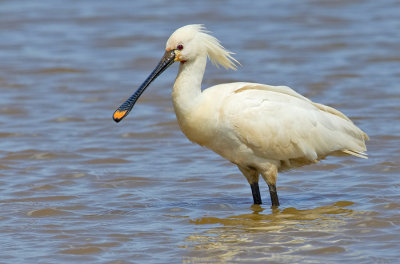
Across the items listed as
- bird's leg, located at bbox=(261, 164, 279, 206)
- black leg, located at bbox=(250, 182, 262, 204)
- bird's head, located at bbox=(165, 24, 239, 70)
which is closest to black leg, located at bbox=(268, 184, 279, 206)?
bird's leg, located at bbox=(261, 164, 279, 206)

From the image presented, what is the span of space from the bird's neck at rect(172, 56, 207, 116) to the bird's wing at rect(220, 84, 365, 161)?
11.3 inches

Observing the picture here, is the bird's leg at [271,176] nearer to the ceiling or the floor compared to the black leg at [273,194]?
nearer to the ceiling

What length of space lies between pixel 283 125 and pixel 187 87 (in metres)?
0.98

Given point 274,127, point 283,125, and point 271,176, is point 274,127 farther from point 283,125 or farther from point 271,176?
point 271,176

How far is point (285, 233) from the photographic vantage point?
8250 millimetres

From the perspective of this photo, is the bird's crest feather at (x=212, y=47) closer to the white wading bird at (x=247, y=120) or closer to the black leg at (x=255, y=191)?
the white wading bird at (x=247, y=120)

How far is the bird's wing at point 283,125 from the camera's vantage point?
28.2 ft

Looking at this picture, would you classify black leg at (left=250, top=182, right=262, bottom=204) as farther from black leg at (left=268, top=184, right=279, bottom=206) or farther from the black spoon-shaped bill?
the black spoon-shaped bill

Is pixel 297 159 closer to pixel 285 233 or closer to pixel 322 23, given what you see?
pixel 285 233

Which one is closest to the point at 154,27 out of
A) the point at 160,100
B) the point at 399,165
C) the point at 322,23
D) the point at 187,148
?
the point at 322,23

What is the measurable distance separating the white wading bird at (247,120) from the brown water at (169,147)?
1.72 feet

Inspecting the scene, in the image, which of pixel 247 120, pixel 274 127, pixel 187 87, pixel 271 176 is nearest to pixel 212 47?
pixel 187 87

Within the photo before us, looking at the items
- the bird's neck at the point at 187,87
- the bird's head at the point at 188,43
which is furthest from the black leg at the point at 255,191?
the bird's head at the point at 188,43

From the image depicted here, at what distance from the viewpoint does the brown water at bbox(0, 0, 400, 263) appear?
8055mm
